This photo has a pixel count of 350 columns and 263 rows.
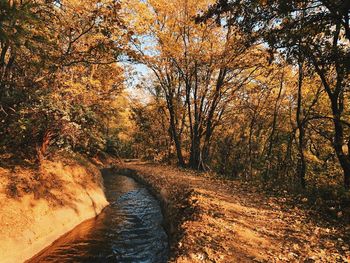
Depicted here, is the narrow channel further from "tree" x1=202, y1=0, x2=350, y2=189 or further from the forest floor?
"tree" x1=202, y1=0, x2=350, y2=189

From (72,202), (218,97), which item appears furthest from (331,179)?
(72,202)

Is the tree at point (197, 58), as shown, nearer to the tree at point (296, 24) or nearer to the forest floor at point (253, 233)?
the tree at point (296, 24)

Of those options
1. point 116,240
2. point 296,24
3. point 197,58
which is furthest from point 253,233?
point 197,58

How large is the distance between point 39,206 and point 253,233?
730 centimetres

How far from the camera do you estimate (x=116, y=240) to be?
9484mm

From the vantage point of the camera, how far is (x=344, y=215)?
762cm

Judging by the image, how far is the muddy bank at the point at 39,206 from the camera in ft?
24.8

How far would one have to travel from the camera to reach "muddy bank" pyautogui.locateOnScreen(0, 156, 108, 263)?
7562 millimetres

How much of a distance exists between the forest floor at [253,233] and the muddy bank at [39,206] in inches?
163

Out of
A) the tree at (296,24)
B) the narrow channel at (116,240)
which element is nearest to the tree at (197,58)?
the tree at (296,24)

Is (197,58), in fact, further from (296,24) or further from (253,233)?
(253,233)

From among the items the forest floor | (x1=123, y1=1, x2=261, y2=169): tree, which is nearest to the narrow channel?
the forest floor

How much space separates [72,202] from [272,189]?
29.6 ft

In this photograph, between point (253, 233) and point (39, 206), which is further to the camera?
point (39, 206)
